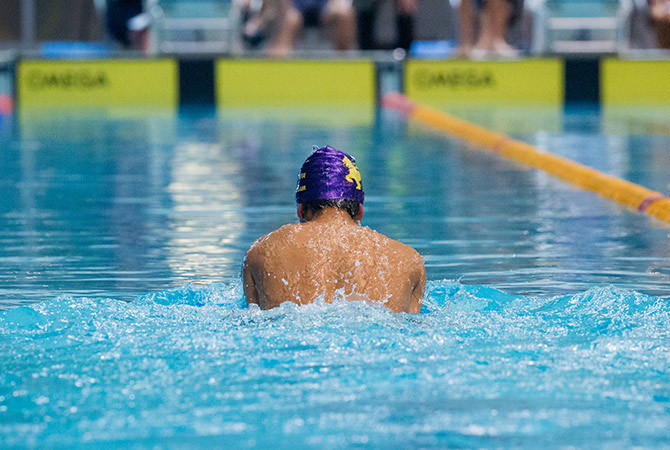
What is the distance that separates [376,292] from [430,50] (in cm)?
1512

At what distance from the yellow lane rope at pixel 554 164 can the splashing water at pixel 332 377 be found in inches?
130

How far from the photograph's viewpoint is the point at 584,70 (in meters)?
17.0

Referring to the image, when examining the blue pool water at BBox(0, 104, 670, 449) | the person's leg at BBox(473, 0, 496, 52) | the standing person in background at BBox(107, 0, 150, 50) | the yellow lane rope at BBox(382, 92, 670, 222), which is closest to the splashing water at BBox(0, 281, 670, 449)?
the blue pool water at BBox(0, 104, 670, 449)

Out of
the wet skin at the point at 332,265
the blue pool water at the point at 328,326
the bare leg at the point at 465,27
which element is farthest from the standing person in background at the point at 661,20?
the wet skin at the point at 332,265

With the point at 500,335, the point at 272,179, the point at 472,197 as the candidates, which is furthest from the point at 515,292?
the point at 272,179

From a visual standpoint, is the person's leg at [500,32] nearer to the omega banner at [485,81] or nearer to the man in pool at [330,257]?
the omega banner at [485,81]

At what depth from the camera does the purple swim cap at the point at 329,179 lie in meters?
4.03

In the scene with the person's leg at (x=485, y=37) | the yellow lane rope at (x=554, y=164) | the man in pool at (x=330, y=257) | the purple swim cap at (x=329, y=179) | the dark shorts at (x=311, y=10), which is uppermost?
the dark shorts at (x=311, y=10)

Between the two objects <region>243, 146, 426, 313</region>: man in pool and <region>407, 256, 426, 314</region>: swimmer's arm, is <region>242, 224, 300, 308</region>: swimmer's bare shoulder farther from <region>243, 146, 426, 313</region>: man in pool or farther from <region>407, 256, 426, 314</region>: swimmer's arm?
<region>407, 256, 426, 314</region>: swimmer's arm

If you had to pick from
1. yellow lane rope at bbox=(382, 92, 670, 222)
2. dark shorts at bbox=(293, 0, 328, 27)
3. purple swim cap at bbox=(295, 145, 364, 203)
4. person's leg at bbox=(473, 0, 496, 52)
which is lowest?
yellow lane rope at bbox=(382, 92, 670, 222)

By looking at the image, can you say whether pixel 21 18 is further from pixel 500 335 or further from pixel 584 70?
pixel 500 335

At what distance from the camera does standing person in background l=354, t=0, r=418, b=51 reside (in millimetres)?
16859

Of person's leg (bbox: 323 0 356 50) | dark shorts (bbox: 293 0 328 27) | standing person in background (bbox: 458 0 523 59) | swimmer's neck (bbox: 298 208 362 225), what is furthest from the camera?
dark shorts (bbox: 293 0 328 27)

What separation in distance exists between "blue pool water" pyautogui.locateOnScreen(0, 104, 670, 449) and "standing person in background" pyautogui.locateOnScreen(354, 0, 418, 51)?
8.04m
